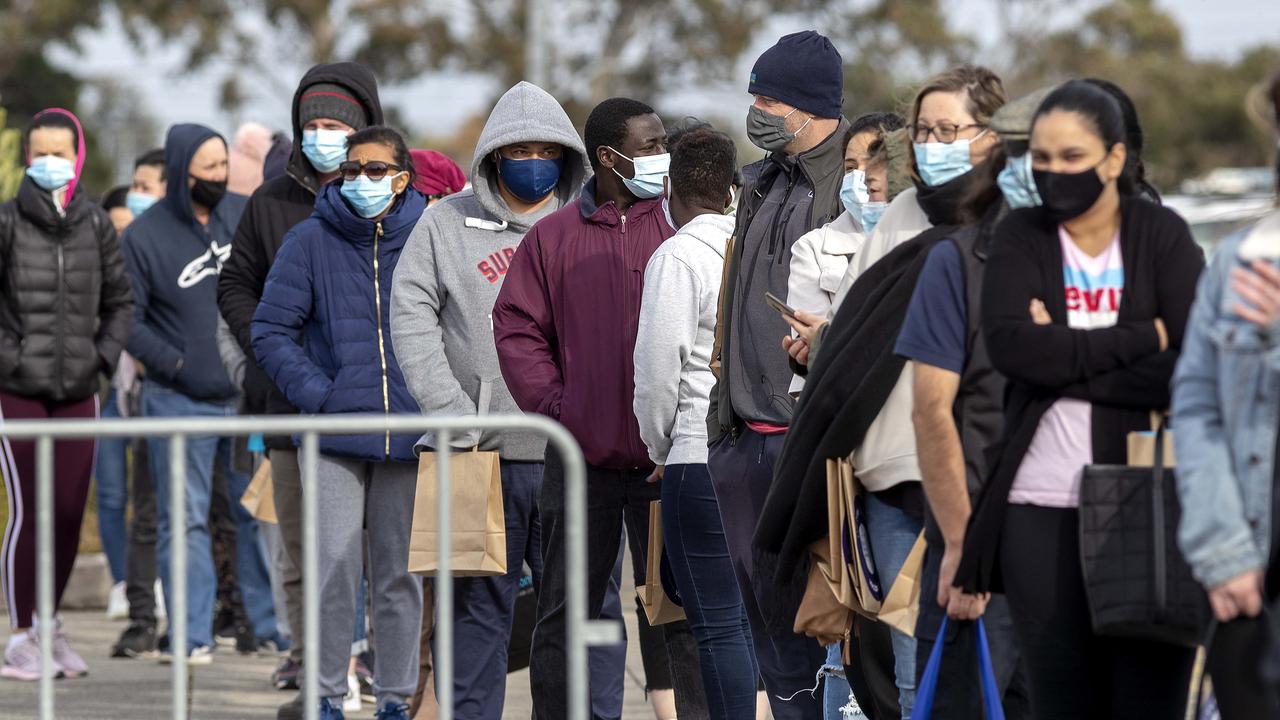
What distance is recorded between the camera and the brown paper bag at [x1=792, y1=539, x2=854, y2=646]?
4805mm

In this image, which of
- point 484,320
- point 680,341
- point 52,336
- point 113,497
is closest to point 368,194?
point 484,320

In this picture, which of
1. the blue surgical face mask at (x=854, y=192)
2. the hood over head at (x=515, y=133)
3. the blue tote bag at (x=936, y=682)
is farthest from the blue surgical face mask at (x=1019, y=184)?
Result: the hood over head at (x=515, y=133)

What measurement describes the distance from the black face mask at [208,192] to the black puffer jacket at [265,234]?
1.35 metres

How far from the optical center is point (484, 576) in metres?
5.91

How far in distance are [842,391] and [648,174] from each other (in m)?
1.49

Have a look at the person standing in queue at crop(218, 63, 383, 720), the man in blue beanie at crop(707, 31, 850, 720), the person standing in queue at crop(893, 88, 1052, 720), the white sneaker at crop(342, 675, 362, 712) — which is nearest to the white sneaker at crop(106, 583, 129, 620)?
the person standing in queue at crop(218, 63, 383, 720)

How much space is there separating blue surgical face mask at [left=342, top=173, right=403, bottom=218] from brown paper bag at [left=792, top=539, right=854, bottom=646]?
2433 millimetres

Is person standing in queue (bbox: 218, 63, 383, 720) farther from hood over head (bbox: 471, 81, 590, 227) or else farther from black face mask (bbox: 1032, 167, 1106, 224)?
black face mask (bbox: 1032, 167, 1106, 224)

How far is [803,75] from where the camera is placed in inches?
A: 217

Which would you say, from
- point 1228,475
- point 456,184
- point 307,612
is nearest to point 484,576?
point 307,612

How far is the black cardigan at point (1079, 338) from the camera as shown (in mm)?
3812

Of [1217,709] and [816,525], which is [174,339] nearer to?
[816,525]

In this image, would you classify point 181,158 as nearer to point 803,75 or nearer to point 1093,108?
point 803,75

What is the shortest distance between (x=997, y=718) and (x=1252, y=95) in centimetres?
144
